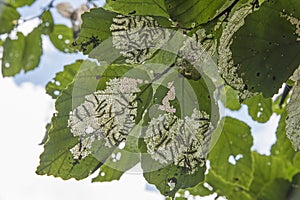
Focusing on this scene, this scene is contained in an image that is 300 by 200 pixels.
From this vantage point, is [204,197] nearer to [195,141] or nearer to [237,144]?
[237,144]

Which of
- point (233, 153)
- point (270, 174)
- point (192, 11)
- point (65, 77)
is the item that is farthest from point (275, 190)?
point (192, 11)

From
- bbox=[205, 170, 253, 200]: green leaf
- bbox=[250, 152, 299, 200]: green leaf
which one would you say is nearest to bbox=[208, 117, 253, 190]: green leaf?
bbox=[205, 170, 253, 200]: green leaf

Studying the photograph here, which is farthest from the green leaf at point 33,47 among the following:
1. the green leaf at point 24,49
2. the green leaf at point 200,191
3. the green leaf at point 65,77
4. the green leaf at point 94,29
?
the green leaf at point 94,29

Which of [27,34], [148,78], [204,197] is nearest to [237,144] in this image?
[204,197]

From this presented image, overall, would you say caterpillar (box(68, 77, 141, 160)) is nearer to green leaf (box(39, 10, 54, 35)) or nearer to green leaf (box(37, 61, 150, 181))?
green leaf (box(37, 61, 150, 181))

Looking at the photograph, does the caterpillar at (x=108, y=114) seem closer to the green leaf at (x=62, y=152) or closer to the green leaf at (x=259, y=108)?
the green leaf at (x=62, y=152)

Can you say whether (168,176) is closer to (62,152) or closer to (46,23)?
(62,152)
